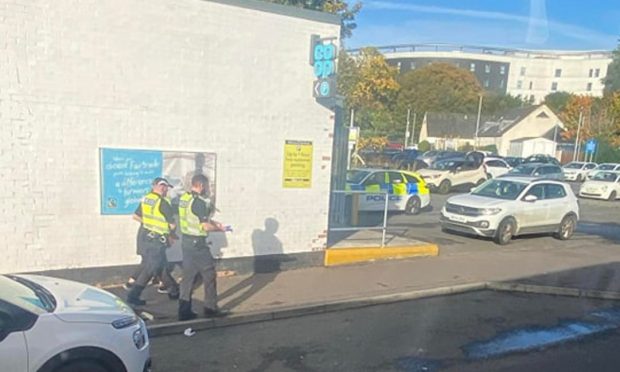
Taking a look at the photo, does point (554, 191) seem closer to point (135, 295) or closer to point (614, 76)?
point (135, 295)

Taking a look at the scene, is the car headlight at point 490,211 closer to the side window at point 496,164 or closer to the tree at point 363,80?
the tree at point 363,80

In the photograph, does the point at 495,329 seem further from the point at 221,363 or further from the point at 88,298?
the point at 88,298

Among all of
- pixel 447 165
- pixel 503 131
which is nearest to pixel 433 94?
pixel 503 131

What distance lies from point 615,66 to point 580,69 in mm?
47322

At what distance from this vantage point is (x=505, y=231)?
39.6 ft

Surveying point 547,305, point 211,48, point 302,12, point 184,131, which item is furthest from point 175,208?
point 547,305

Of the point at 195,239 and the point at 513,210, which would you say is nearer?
the point at 195,239

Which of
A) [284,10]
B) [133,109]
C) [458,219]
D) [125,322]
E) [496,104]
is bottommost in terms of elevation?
[458,219]

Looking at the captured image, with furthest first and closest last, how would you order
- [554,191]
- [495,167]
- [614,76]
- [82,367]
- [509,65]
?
[509,65] < [614,76] < [495,167] < [554,191] < [82,367]

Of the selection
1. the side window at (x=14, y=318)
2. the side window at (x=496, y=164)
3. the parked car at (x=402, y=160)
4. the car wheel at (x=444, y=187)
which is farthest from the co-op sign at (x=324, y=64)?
the side window at (x=496, y=164)

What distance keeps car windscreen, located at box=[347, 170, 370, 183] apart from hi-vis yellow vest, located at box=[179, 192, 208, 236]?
997cm

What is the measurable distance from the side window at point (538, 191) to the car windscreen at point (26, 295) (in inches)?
465

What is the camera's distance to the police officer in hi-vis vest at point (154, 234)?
6.21 meters

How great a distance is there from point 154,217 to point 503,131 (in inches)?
2508
